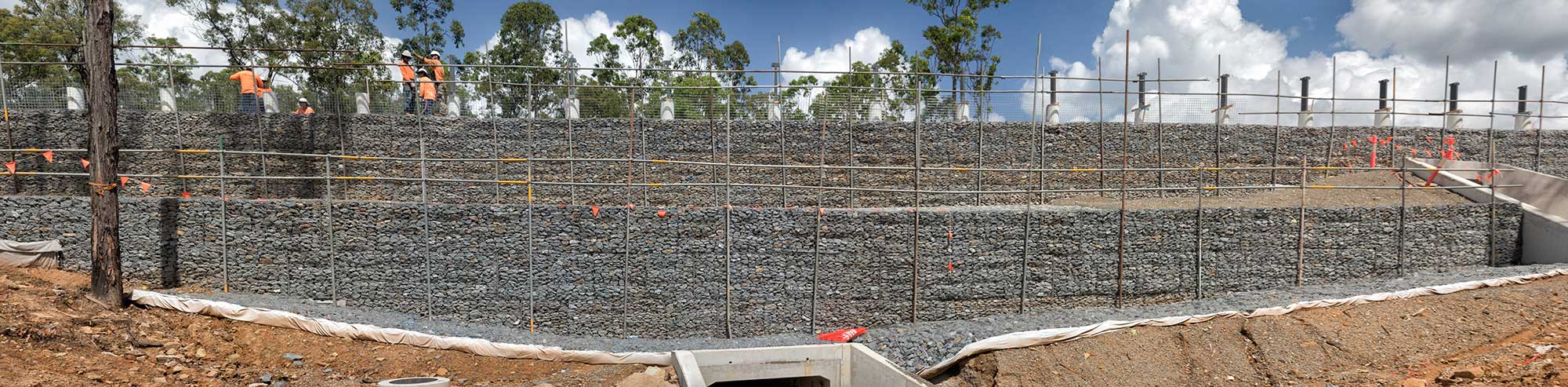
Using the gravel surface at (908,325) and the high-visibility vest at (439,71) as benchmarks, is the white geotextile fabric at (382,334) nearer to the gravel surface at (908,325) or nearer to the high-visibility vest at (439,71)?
the gravel surface at (908,325)

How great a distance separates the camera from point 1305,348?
351 inches

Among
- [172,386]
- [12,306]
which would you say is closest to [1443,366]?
[172,386]

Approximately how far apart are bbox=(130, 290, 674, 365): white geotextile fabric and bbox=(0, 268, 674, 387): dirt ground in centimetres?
8

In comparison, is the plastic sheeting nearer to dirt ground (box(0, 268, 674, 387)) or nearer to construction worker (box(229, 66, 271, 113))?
dirt ground (box(0, 268, 674, 387))

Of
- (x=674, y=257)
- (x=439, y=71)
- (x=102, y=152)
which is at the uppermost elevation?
(x=439, y=71)

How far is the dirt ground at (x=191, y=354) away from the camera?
24.2ft

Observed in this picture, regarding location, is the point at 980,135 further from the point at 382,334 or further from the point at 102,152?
the point at 102,152

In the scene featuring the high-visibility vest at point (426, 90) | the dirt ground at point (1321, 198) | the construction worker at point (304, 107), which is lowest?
the dirt ground at point (1321, 198)

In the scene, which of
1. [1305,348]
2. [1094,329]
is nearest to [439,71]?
[1094,329]

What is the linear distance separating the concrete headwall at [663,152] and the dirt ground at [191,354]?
12.8 ft

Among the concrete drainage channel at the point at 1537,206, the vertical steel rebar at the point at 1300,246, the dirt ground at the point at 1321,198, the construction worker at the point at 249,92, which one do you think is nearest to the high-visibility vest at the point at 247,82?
the construction worker at the point at 249,92

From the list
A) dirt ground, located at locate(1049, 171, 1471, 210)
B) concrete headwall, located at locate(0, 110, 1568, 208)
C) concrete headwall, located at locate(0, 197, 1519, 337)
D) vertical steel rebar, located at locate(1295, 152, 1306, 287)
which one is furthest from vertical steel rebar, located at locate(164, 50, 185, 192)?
vertical steel rebar, located at locate(1295, 152, 1306, 287)

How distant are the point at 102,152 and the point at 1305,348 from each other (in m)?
15.7

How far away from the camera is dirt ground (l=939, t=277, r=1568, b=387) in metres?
8.46
